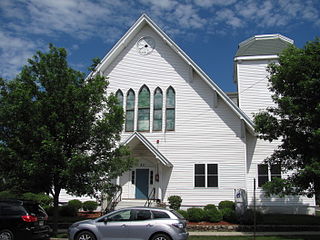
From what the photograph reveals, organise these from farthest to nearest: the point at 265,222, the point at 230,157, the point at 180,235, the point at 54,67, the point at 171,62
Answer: the point at 171,62 < the point at 230,157 < the point at 265,222 < the point at 54,67 < the point at 180,235

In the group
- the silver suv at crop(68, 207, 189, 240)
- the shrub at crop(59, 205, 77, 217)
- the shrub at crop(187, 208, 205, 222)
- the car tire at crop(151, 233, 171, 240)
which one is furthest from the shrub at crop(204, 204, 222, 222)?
the shrub at crop(59, 205, 77, 217)

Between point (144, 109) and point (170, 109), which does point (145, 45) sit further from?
point (170, 109)

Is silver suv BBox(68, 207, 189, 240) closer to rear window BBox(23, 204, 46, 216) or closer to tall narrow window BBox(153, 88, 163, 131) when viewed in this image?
rear window BBox(23, 204, 46, 216)

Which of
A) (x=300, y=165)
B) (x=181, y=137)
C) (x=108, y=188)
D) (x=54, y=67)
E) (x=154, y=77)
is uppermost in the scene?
(x=154, y=77)

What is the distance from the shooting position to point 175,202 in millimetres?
20141

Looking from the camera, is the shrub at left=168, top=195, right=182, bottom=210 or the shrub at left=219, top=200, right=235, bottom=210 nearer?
the shrub at left=219, top=200, right=235, bottom=210

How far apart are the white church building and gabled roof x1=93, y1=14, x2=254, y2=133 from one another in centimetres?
6

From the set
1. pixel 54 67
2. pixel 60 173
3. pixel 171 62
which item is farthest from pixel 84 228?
pixel 171 62

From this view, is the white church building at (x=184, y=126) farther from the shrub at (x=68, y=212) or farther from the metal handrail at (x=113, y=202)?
the shrub at (x=68, y=212)

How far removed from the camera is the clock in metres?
23.7

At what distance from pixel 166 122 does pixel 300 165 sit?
974cm

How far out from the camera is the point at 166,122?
73.5 ft

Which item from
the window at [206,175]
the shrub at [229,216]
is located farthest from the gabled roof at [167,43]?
the shrub at [229,216]

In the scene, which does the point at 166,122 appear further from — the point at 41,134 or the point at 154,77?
the point at 41,134
